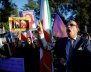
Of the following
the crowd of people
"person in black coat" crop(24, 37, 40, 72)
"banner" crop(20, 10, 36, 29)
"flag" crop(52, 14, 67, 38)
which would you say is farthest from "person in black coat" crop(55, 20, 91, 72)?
"banner" crop(20, 10, 36, 29)

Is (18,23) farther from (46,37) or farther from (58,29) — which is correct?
(46,37)

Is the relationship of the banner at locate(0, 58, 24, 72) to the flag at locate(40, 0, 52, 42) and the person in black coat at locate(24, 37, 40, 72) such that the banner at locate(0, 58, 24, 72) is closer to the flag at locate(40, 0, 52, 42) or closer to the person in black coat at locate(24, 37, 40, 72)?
the person in black coat at locate(24, 37, 40, 72)

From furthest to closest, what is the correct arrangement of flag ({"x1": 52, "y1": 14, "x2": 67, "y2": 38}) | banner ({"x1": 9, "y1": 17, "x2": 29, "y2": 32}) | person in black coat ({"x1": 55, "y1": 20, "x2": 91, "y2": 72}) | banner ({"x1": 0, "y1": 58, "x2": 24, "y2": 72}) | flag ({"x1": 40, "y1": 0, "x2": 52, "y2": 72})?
banner ({"x1": 9, "y1": 17, "x2": 29, "y2": 32}) → banner ({"x1": 0, "y1": 58, "x2": 24, "y2": 72}) → flag ({"x1": 52, "y1": 14, "x2": 67, "y2": 38}) → flag ({"x1": 40, "y1": 0, "x2": 52, "y2": 72}) → person in black coat ({"x1": 55, "y1": 20, "x2": 91, "y2": 72})

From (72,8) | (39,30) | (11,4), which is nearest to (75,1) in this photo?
(72,8)

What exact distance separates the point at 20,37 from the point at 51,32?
2514mm

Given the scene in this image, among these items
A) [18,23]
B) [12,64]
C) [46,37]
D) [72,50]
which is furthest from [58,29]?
[72,50]

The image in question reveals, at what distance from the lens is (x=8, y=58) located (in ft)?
28.6

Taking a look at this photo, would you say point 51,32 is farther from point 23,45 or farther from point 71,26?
point 71,26

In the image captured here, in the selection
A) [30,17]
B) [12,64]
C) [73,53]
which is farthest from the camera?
[30,17]

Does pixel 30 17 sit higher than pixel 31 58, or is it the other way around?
pixel 30 17

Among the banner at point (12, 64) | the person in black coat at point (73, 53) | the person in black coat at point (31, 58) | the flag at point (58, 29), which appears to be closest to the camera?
the person in black coat at point (73, 53)

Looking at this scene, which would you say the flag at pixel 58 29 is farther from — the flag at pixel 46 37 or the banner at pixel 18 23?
the banner at pixel 18 23

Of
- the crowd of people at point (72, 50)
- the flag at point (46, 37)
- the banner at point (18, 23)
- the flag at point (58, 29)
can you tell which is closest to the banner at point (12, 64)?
the banner at point (18, 23)

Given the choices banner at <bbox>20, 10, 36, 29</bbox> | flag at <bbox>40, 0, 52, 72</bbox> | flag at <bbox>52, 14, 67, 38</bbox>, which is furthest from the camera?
banner at <bbox>20, 10, 36, 29</bbox>
